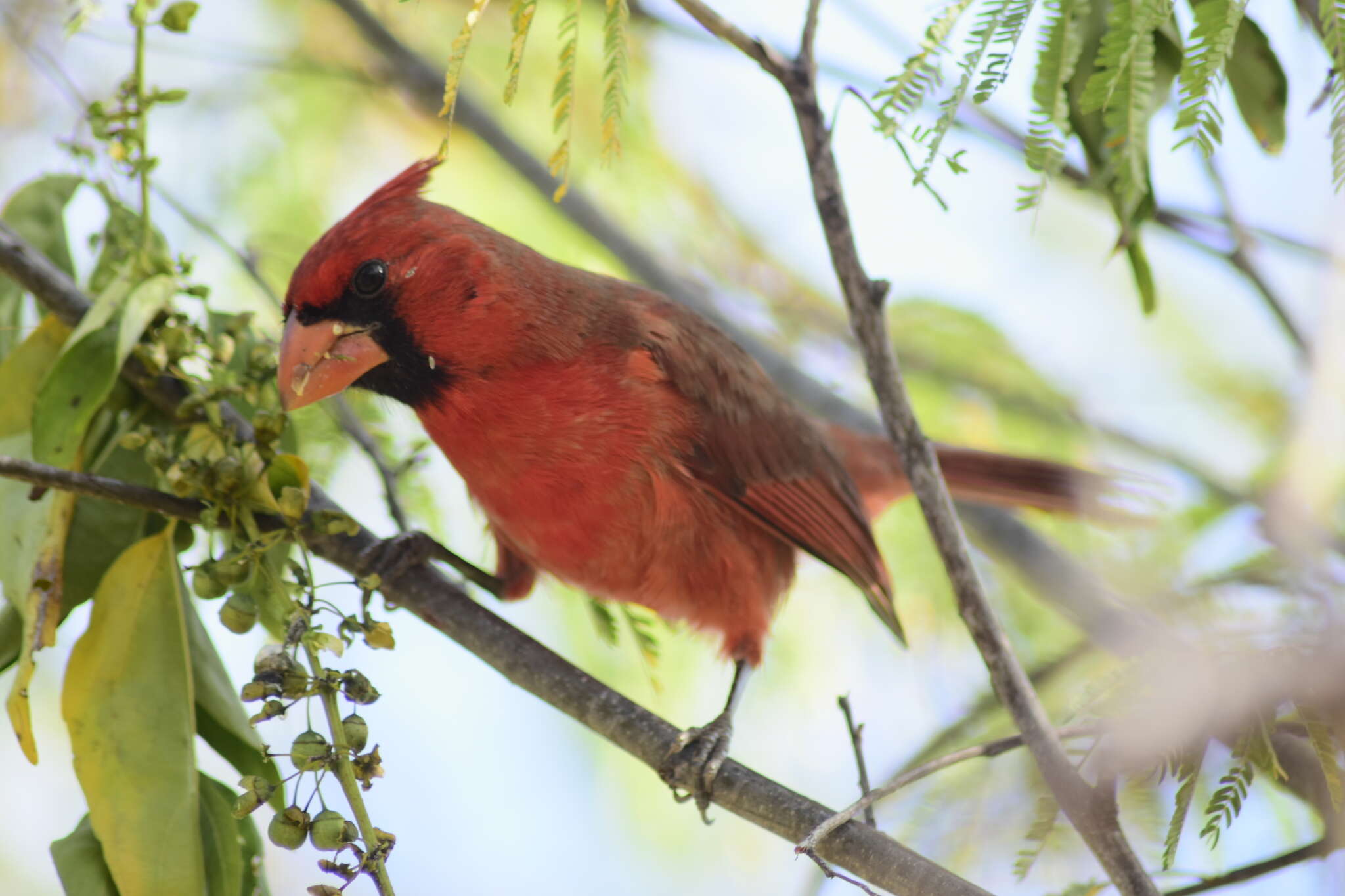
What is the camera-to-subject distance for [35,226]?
A: 2166 mm

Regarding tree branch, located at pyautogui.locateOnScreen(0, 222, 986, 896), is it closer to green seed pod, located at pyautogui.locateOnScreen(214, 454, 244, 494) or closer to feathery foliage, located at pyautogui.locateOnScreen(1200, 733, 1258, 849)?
green seed pod, located at pyautogui.locateOnScreen(214, 454, 244, 494)

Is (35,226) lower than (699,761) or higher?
higher

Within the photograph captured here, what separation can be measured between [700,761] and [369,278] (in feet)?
3.52

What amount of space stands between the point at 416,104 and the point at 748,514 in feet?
6.29

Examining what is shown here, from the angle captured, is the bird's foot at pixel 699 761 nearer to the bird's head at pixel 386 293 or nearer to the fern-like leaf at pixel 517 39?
the bird's head at pixel 386 293

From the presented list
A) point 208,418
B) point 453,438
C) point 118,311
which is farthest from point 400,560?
point 118,311

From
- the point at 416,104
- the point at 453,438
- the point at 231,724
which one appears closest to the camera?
the point at 231,724

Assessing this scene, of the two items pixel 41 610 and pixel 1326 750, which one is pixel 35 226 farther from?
pixel 1326 750

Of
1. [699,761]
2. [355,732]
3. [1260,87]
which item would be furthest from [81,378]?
[1260,87]

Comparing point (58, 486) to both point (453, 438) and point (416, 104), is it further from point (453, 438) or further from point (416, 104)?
point (416, 104)

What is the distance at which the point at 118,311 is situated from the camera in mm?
1923

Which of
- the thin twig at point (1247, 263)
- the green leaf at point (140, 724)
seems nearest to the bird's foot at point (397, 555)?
the green leaf at point (140, 724)

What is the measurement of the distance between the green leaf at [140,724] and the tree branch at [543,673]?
15cm

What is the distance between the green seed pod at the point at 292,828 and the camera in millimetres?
1488
